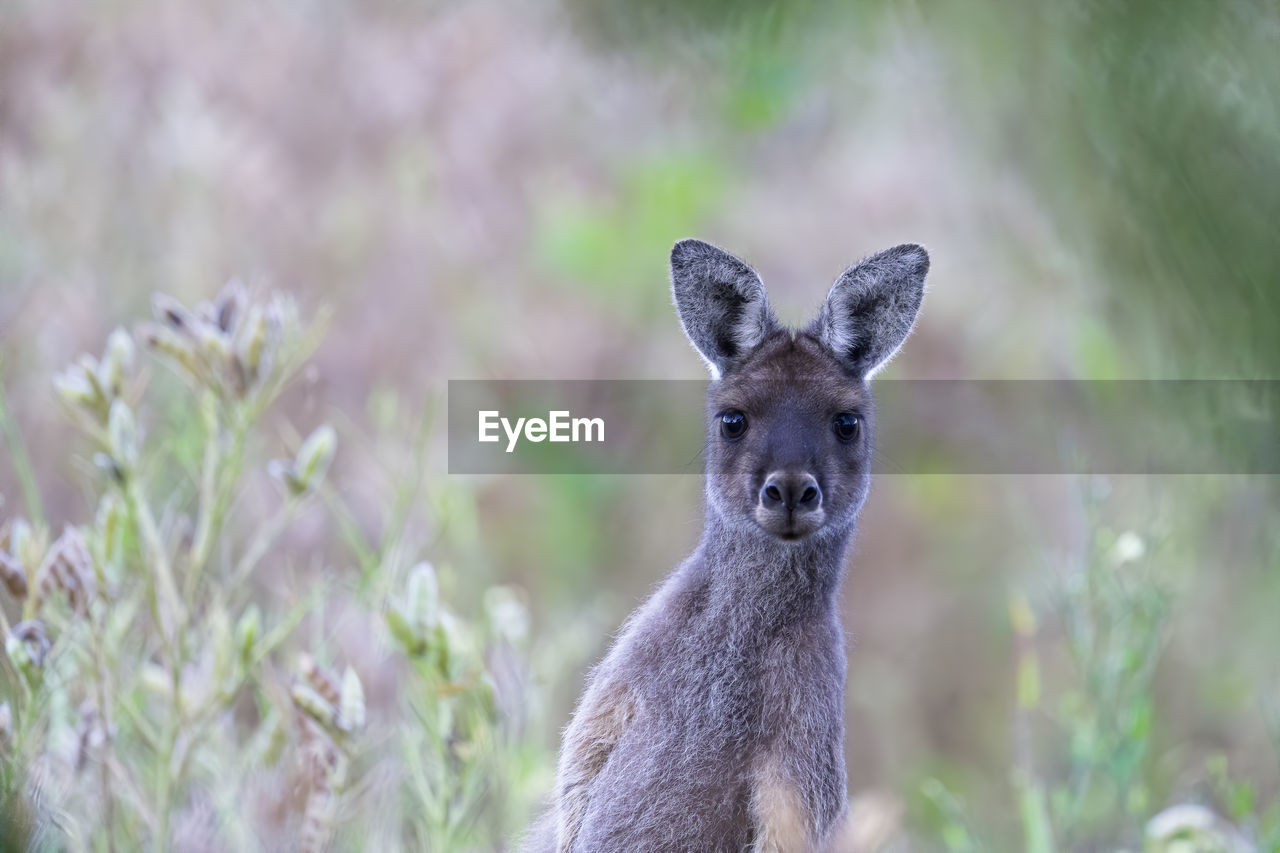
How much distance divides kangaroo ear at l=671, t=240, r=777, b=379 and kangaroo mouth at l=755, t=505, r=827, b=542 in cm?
47

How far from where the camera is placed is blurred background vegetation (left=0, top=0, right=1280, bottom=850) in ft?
9.52

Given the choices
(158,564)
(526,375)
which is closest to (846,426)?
(158,564)

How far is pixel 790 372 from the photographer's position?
8.96ft

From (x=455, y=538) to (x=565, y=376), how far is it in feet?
5.98

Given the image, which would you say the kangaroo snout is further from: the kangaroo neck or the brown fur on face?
the kangaroo neck

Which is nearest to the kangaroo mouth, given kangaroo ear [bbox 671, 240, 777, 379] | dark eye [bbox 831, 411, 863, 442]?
dark eye [bbox 831, 411, 863, 442]

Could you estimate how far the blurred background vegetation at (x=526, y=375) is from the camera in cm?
290

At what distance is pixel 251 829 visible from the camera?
2.72m

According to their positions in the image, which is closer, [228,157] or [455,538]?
[455,538]

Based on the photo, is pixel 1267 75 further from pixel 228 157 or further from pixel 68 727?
pixel 228 157

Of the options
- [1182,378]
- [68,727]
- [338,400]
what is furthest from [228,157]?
[1182,378]

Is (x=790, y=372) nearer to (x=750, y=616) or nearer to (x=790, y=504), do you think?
(x=790, y=504)

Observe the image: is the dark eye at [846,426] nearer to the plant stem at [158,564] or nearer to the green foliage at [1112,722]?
the green foliage at [1112,722]

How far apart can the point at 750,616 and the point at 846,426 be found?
1.43 ft
